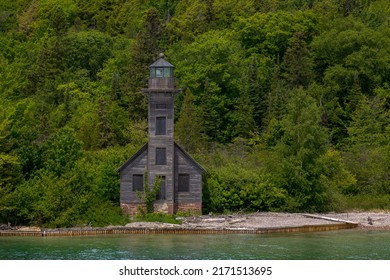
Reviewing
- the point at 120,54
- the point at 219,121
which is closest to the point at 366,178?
the point at 219,121

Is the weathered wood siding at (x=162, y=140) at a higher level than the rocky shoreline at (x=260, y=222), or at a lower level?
higher

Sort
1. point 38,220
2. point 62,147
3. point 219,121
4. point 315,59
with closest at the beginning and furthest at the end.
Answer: point 38,220
point 62,147
point 219,121
point 315,59

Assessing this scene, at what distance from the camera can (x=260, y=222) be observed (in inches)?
2298

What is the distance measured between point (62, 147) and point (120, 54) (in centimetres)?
4881

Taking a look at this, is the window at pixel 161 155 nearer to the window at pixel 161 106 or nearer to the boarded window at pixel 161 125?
the boarded window at pixel 161 125

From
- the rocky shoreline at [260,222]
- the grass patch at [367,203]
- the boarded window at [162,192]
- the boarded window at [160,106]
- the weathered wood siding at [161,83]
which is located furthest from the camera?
A: the grass patch at [367,203]

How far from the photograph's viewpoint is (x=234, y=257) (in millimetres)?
44156

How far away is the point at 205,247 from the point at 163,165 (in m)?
12.4

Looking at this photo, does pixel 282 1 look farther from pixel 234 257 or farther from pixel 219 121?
pixel 234 257

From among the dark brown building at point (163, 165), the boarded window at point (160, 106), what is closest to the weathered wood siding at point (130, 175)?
the dark brown building at point (163, 165)

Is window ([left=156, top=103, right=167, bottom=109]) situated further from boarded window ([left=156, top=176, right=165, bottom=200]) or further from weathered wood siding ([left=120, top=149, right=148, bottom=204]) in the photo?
boarded window ([left=156, top=176, right=165, bottom=200])

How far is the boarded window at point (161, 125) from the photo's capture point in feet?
196

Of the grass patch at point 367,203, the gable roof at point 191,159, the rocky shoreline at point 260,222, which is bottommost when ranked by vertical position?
the rocky shoreline at point 260,222

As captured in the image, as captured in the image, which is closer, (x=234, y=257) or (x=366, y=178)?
(x=234, y=257)
